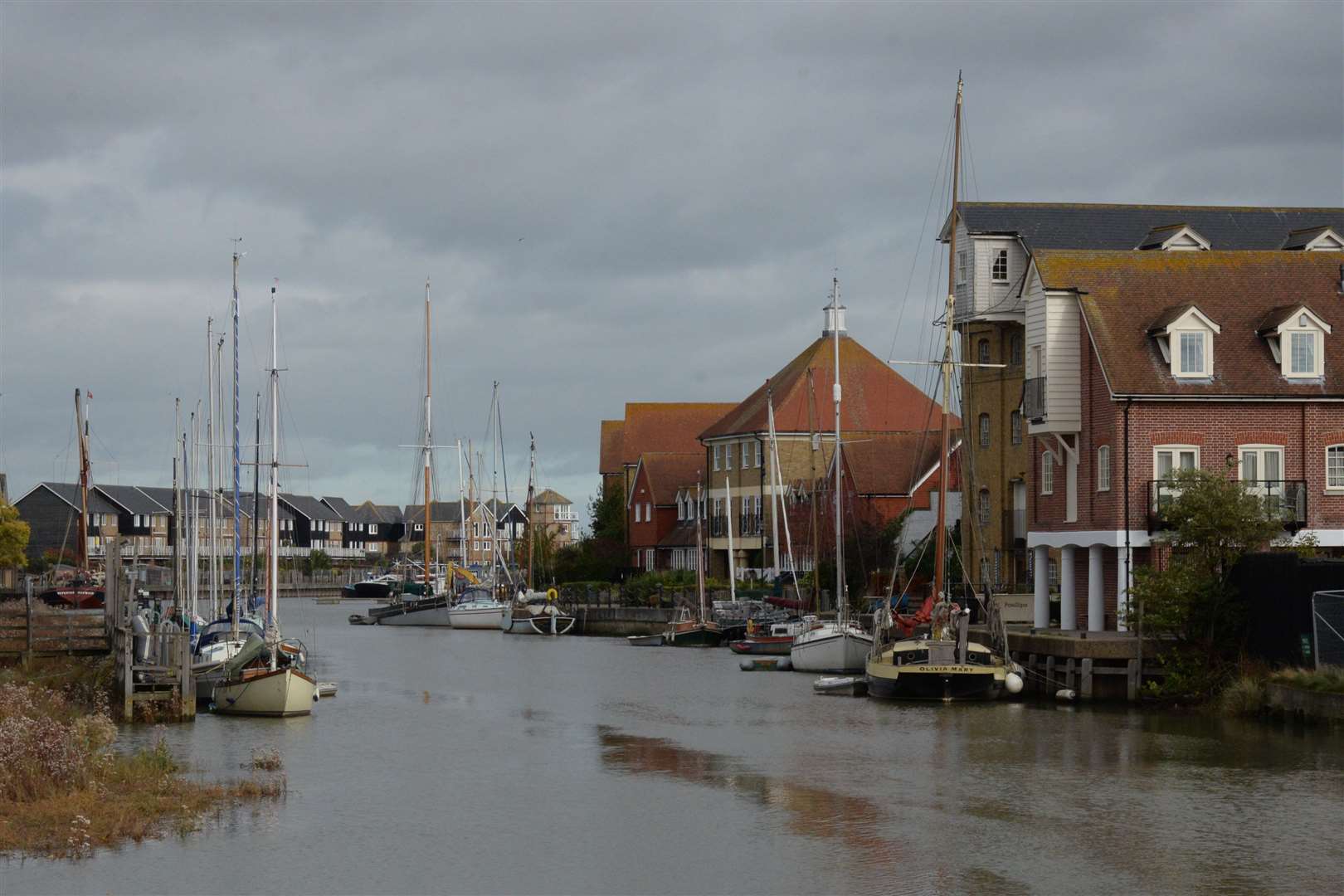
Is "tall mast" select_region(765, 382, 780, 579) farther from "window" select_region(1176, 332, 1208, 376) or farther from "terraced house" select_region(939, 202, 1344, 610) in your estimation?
"window" select_region(1176, 332, 1208, 376)

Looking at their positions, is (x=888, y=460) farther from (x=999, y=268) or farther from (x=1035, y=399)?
(x=1035, y=399)

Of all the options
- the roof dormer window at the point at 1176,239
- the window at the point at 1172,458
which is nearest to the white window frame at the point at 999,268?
the roof dormer window at the point at 1176,239

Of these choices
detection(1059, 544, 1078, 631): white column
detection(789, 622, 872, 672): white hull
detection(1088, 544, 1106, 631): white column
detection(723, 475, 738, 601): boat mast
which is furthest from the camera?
detection(723, 475, 738, 601): boat mast

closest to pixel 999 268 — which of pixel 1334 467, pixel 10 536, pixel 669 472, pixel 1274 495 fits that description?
pixel 1334 467

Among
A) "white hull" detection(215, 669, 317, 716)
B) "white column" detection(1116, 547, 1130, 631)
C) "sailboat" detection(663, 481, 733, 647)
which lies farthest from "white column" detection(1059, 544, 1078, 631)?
"sailboat" detection(663, 481, 733, 647)

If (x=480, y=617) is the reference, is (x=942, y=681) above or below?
above

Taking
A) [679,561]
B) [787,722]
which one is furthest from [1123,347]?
[679,561]

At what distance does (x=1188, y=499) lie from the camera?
42.8 metres

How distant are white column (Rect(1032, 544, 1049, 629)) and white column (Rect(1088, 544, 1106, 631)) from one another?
3363 mm

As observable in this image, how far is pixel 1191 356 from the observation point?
4734 cm

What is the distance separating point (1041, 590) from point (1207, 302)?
10000 millimetres

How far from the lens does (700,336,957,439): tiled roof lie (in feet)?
314

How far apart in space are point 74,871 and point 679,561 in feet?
269

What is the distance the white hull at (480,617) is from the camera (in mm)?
95688
